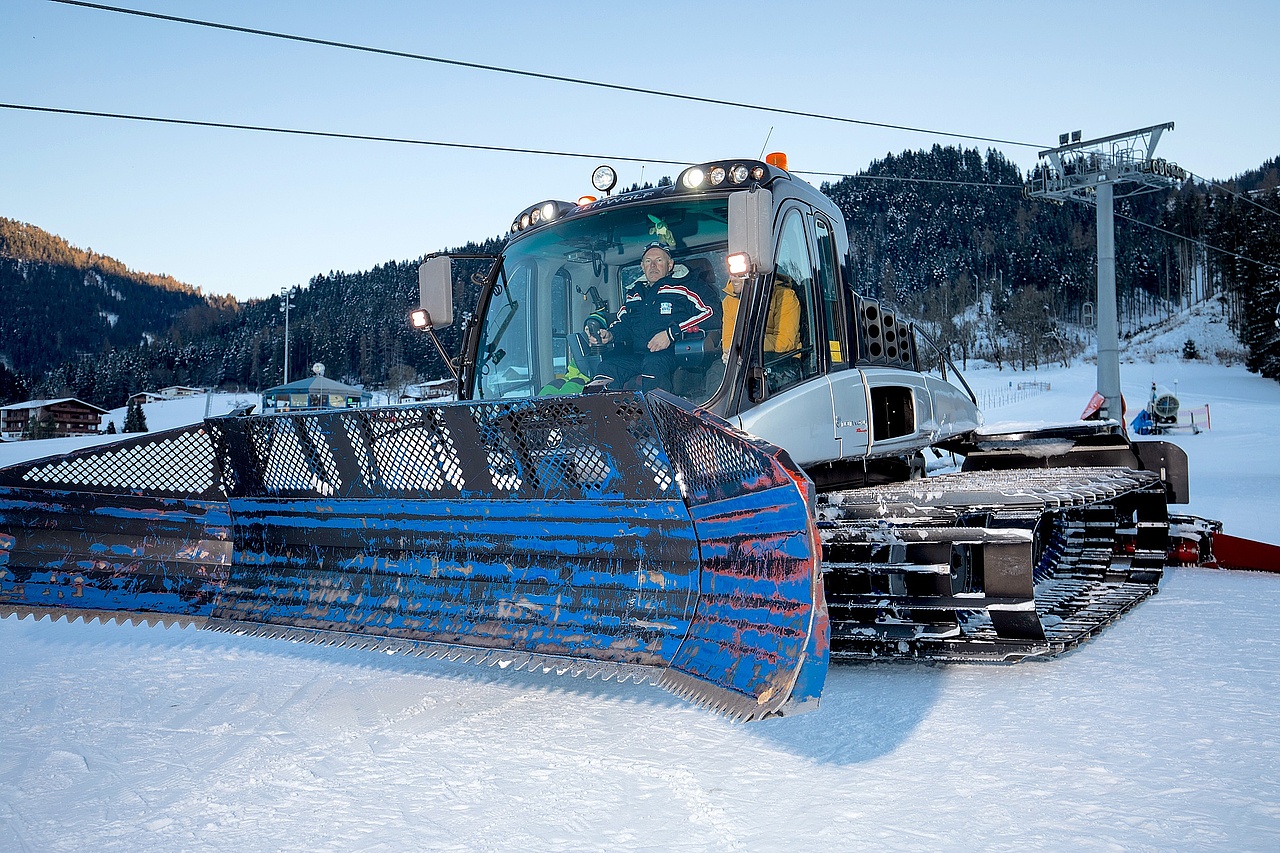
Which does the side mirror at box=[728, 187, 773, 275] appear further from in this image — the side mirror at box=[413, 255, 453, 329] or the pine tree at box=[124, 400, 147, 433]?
the pine tree at box=[124, 400, 147, 433]

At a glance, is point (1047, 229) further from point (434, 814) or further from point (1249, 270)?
point (434, 814)

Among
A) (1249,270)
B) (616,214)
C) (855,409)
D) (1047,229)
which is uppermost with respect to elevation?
(1047,229)

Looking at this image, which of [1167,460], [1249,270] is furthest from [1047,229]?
[1167,460]

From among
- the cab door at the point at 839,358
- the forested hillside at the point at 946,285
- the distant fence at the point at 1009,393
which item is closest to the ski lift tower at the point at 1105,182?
the distant fence at the point at 1009,393

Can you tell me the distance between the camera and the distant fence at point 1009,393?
42.3m

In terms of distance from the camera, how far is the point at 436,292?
509cm

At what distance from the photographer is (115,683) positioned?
420 cm

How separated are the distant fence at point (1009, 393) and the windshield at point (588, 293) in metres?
37.6

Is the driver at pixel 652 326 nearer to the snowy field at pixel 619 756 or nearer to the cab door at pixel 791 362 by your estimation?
the cab door at pixel 791 362

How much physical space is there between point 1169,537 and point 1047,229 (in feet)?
489

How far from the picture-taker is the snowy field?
2480mm

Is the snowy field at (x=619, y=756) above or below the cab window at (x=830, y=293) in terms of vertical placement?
below

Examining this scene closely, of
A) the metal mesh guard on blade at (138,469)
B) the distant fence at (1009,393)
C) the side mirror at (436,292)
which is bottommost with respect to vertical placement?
the metal mesh guard on blade at (138,469)

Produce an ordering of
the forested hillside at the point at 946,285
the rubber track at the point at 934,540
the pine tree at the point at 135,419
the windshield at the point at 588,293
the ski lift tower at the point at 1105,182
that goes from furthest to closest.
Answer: the forested hillside at the point at 946,285
the pine tree at the point at 135,419
the ski lift tower at the point at 1105,182
the windshield at the point at 588,293
the rubber track at the point at 934,540
